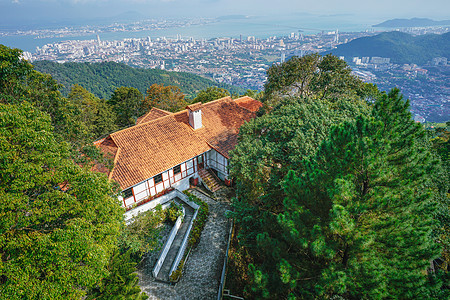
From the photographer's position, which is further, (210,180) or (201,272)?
(210,180)

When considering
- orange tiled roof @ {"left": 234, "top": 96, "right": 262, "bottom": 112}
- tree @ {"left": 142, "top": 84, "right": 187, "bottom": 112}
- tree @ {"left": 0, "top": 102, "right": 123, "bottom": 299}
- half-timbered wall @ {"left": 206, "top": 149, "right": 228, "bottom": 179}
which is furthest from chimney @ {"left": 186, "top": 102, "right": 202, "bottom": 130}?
tree @ {"left": 142, "top": 84, "right": 187, "bottom": 112}


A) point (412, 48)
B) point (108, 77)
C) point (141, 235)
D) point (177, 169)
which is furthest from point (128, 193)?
point (412, 48)

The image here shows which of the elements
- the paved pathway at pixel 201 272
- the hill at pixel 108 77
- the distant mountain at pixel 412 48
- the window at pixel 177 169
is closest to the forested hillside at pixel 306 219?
the paved pathway at pixel 201 272

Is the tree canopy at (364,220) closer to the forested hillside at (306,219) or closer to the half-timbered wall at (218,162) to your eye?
the forested hillside at (306,219)

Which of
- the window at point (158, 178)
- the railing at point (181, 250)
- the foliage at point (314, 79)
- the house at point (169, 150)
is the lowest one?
the railing at point (181, 250)

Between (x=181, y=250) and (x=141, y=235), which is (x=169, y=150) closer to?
(x=141, y=235)

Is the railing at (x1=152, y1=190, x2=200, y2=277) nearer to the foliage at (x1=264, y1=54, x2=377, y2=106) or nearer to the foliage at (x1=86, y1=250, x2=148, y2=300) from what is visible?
the foliage at (x1=86, y1=250, x2=148, y2=300)

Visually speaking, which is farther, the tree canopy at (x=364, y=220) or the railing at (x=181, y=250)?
the railing at (x=181, y=250)
